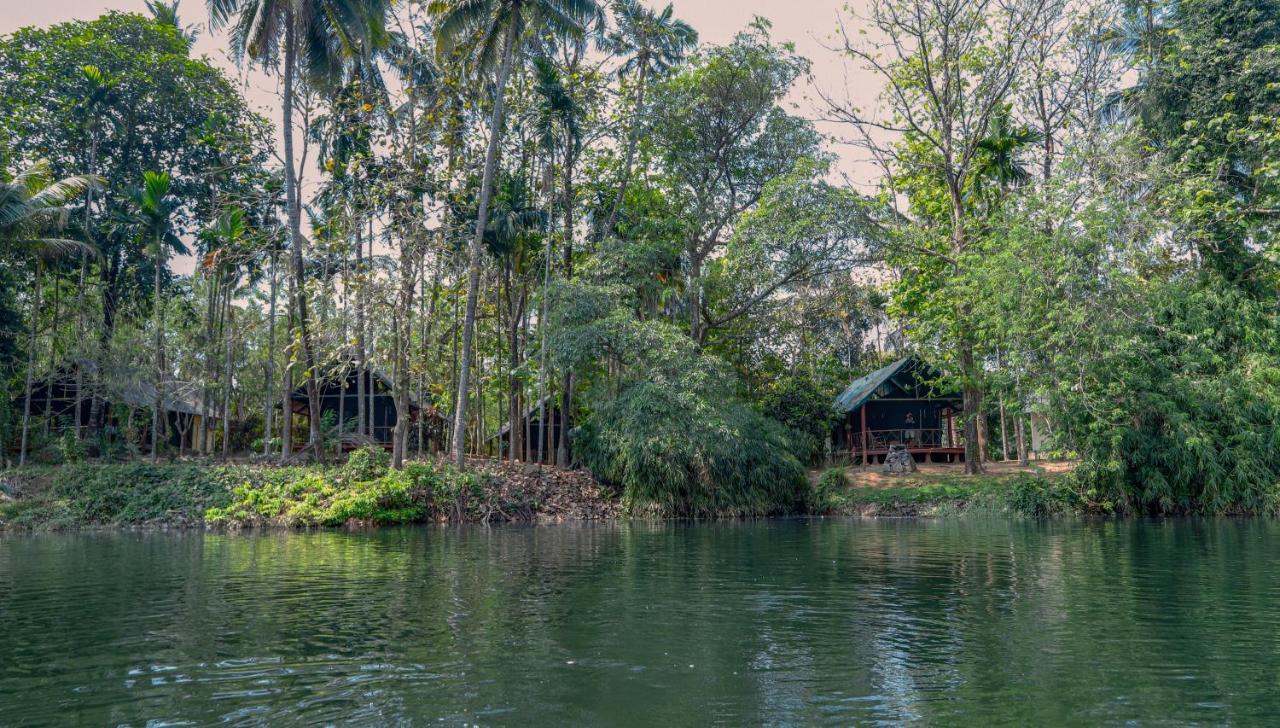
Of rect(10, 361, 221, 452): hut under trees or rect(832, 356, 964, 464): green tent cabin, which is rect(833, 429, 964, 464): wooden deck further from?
rect(10, 361, 221, 452): hut under trees

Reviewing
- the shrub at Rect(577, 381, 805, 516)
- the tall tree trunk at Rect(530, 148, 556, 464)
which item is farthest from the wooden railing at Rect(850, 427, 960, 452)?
the tall tree trunk at Rect(530, 148, 556, 464)

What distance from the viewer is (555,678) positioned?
656cm

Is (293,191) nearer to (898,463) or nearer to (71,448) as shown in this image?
(71,448)

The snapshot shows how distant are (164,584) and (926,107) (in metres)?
30.8

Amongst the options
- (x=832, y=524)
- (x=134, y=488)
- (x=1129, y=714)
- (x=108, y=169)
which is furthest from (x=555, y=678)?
(x=108, y=169)

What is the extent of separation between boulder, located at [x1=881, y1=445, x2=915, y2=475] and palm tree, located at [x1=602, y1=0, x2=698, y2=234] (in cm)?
1496

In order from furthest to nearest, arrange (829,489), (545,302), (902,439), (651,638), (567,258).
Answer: (902,439) < (567,258) < (829,489) < (545,302) < (651,638)

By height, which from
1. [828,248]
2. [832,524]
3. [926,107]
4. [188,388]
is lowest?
[832,524]

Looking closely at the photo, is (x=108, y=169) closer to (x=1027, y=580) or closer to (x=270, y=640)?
(x=270, y=640)

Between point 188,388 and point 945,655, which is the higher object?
point 188,388

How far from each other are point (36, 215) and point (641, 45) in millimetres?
22969

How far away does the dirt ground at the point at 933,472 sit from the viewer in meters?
31.7

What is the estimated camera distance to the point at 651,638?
806 centimetres

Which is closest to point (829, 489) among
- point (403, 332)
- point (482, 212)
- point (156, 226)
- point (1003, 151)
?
point (1003, 151)
